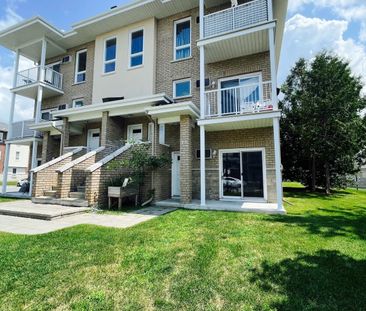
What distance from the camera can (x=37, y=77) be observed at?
15305 millimetres

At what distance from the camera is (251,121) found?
8.98 m

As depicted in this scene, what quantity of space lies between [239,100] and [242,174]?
3326mm

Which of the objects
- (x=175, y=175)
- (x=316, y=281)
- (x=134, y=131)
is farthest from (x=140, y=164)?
(x=316, y=281)

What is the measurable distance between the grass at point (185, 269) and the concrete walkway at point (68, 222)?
1.97ft

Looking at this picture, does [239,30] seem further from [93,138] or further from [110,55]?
[93,138]

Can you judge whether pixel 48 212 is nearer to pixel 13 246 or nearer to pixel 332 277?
pixel 13 246

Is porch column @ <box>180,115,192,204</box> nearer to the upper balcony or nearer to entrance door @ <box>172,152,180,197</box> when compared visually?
entrance door @ <box>172,152,180,197</box>

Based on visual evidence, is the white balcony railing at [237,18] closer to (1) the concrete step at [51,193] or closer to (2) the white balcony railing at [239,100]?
(2) the white balcony railing at [239,100]

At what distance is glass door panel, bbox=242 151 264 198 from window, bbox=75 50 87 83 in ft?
38.6

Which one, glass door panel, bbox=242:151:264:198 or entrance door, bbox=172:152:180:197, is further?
entrance door, bbox=172:152:180:197

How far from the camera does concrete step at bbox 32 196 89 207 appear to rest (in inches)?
326

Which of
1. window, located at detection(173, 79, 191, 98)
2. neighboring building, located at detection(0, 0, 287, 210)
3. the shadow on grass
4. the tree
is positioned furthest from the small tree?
the tree

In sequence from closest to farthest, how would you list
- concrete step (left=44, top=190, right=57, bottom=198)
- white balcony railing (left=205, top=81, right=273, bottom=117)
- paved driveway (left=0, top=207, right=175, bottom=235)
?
paved driveway (left=0, top=207, right=175, bottom=235) → white balcony railing (left=205, top=81, right=273, bottom=117) → concrete step (left=44, top=190, right=57, bottom=198)

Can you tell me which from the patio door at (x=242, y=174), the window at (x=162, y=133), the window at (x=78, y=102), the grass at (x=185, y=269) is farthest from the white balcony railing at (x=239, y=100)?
the window at (x=78, y=102)
